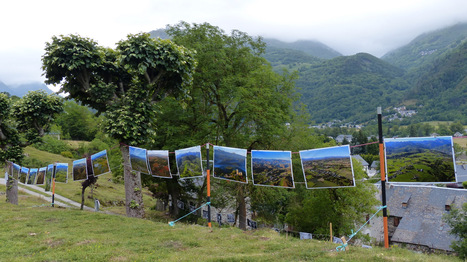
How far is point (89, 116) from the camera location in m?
91.6

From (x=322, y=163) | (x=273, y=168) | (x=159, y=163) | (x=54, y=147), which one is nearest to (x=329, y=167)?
(x=322, y=163)

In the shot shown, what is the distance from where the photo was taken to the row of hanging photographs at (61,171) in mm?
15016

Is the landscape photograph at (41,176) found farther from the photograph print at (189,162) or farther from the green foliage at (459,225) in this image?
the green foliage at (459,225)

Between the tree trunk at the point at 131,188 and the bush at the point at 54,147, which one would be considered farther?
the bush at the point at 54,147

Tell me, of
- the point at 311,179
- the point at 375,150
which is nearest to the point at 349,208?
the point at 311,179

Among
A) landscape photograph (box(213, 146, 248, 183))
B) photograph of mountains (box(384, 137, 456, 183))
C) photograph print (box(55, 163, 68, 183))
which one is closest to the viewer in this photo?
photograph of mountains (box(384, 137, 456, 183))

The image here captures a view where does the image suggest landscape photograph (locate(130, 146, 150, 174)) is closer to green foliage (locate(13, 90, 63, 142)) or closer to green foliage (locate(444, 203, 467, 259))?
green foliage (locate(13, 90, 63, 142))

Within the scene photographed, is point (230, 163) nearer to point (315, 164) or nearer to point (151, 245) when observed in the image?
point (315, 164)

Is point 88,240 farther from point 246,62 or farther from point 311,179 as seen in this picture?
point 246,62

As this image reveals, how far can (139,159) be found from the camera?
13852 millimetres

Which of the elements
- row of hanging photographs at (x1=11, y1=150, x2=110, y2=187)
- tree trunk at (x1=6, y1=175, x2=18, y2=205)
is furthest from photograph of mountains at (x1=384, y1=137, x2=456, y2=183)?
tree trunk at (x1=6, y1=175, x2=18, y2=205)

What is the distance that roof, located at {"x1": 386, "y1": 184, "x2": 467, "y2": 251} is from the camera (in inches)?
1431

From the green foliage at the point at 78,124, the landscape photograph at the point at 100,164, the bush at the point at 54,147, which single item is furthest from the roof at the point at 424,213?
the green foliage at the point at 78,124

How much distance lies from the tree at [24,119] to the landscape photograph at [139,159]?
857cm
